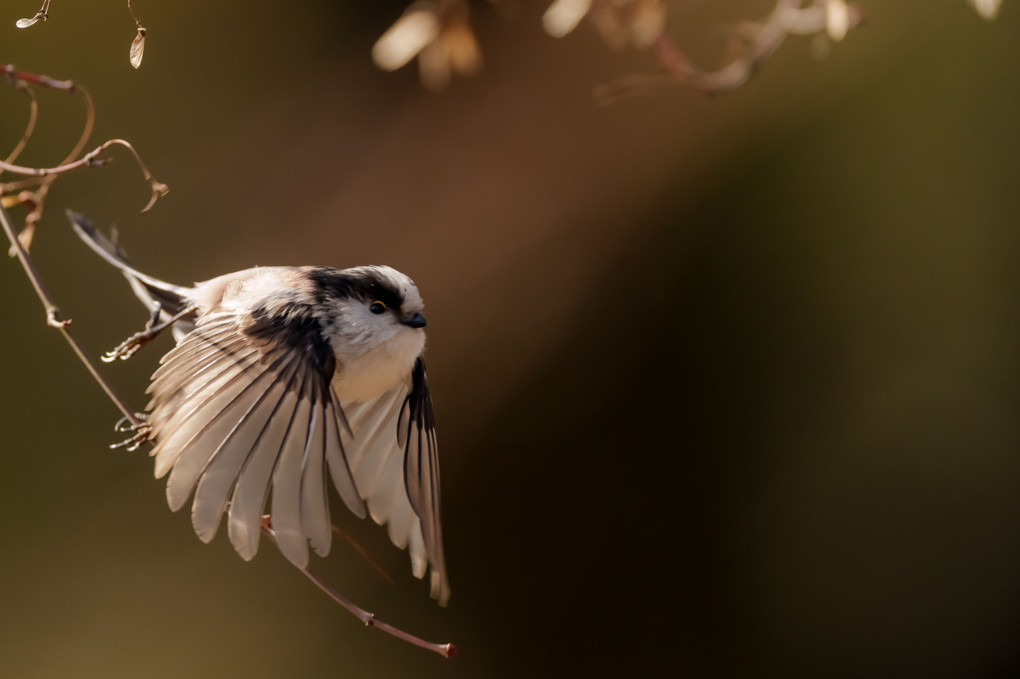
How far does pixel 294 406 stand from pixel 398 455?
0.38 meters

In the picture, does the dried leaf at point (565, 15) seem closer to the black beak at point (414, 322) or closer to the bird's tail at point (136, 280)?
the black beak at point (414, 322)

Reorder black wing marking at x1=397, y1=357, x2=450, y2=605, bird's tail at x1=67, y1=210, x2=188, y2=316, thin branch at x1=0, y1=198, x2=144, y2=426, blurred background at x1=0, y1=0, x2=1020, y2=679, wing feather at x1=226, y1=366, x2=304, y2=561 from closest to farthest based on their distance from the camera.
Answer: thin branch at x1=0, y1=198, x2=144, y2=426 < wing feather at x1=226, y1=366, x2=304, y2=561 < black wing marking at x1=397, y1=357, x2=450, y2=605 < bird's tail at x1=67, y1=210, x2=188, y2=316 < blurred background at x1=0, y1=0, x2=1020, y2=679

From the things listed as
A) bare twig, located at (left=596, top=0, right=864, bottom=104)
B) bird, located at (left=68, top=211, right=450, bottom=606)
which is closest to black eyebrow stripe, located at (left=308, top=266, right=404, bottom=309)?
bird, located at (left=68, top=211, right=450, bottom=606)

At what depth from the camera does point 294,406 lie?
120 cm

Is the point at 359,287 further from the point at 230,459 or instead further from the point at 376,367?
the point at 230,459

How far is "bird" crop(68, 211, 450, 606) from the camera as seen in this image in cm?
104

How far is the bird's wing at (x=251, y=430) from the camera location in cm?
102

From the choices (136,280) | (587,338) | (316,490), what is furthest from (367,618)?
(587,338)

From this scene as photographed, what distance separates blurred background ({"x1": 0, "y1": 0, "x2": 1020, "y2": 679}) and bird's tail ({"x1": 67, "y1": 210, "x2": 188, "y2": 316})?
55cm

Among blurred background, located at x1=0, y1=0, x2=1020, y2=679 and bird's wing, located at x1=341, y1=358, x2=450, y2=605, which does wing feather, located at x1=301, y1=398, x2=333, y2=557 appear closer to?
bird's wing, located at x1=341, y1=358, x2=450, y2=605

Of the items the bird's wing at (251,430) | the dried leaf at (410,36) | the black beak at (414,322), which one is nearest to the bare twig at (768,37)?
the dried leaf at (410,36)

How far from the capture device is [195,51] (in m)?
2.26

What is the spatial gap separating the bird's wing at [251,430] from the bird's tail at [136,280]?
24 centimetres

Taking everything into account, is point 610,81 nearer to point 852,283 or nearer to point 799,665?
point 852,283
